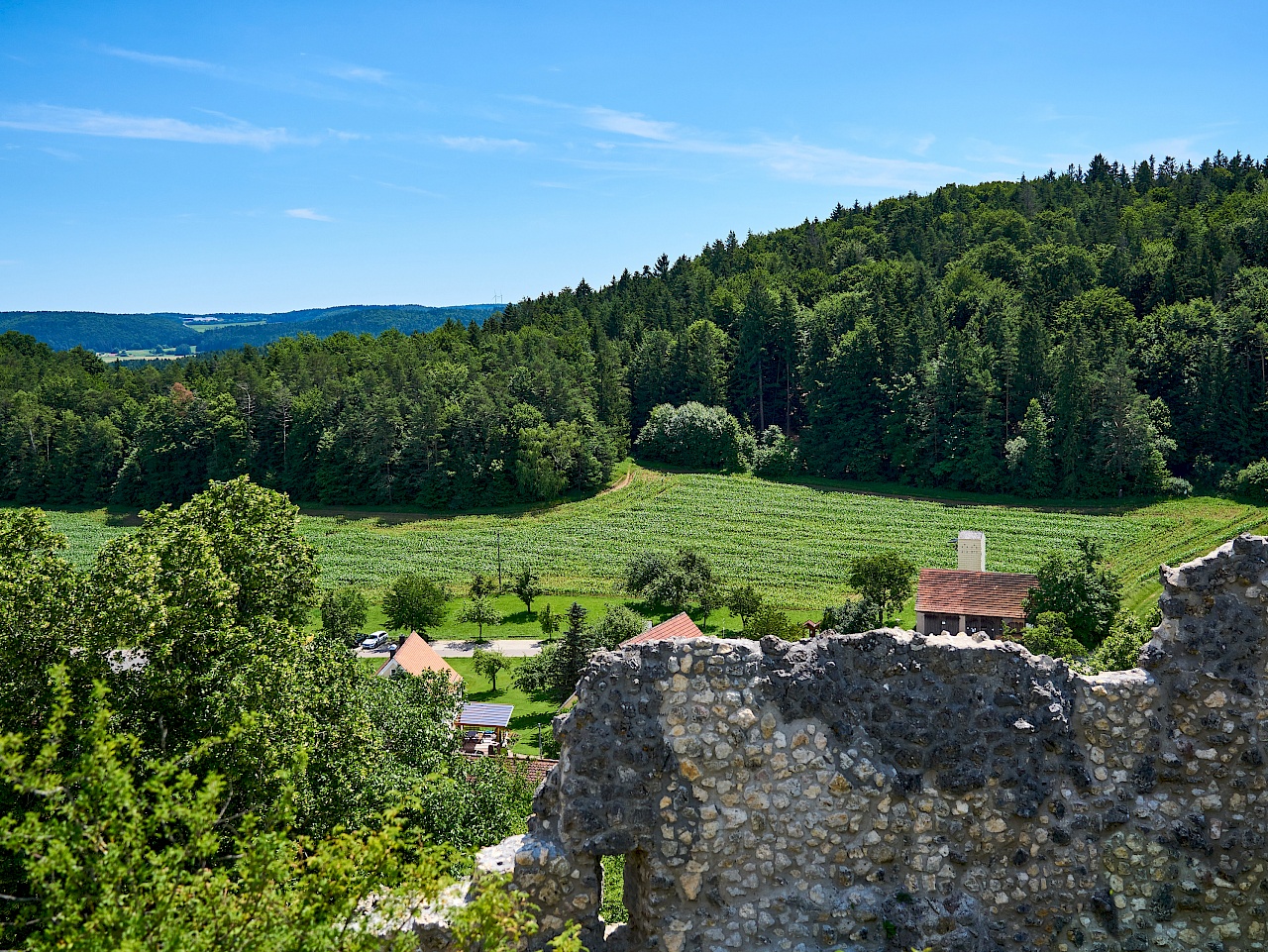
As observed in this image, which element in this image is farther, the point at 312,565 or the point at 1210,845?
the point at 312,565

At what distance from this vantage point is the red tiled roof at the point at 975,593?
48406 millimetres

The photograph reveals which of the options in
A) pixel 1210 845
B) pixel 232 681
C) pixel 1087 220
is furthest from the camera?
pixel 1087 220

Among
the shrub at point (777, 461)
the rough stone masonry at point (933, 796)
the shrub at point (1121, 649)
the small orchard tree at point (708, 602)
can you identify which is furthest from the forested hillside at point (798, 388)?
the rough stone masonry at point (933, 796)

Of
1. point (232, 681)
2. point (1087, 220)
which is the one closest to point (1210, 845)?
point (232, 681)

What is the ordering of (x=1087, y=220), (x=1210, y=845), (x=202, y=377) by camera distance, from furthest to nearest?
(x=1087, y=220), (x=202, y=377), (x=1210, y=845)

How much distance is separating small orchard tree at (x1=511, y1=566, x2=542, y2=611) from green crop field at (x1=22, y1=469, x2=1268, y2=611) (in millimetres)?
1476

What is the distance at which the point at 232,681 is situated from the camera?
1265cm

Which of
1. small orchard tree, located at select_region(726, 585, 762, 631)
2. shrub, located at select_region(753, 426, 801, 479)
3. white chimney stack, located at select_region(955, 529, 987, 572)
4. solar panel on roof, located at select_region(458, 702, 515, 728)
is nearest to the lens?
solar panel on roof, located at select_region(458, 702, 515, 728)

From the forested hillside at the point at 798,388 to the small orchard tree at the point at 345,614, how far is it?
37.9 metres

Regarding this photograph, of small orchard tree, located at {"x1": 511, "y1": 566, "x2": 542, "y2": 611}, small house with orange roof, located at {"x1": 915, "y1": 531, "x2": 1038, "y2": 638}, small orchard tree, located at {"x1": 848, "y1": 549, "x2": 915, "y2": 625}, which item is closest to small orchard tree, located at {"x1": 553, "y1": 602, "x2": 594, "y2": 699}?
small house with orange roof, located at {"x1": 915, "y1": 531, "x2": 1038, "y2": 638}

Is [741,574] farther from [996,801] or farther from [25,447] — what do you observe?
[25,447]

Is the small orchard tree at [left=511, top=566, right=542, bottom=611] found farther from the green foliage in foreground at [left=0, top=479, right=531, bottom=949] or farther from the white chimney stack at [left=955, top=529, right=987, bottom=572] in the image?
the green foliage in foreground at [left=0, top=479, right=531, bottom=949]

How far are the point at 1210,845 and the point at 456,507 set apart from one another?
89.7 metres

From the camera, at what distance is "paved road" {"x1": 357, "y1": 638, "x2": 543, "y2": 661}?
53.5 meters
